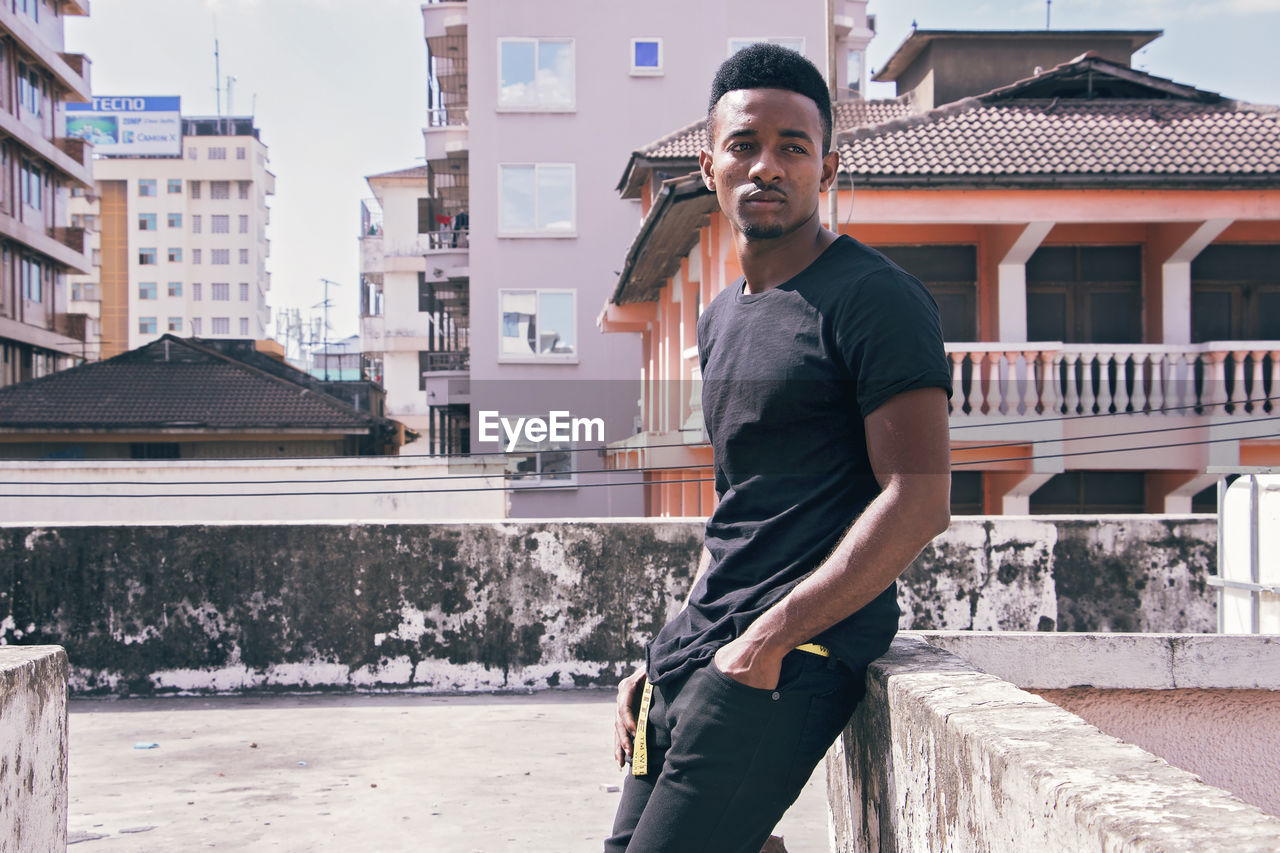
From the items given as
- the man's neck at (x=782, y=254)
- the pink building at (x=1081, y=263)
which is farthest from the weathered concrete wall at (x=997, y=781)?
the pink building at (x=1081, y=263)

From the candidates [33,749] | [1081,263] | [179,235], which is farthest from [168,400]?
[179,235]

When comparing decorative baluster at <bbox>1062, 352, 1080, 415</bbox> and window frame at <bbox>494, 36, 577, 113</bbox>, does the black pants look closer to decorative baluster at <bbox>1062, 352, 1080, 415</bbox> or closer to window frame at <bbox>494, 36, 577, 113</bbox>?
decorative baluster at <bbox>1062, 352, 1080, 415</bbox>

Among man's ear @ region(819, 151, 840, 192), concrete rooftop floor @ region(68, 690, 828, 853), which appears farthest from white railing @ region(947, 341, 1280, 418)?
man's ear @ region(819, 151, 840, 192)

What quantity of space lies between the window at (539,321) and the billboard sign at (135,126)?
71740 mm

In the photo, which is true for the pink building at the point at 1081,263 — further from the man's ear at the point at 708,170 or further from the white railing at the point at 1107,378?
the man's ear at the point at 708,170

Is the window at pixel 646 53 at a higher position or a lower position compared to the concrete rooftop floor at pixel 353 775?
higher

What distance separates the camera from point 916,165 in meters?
13.9

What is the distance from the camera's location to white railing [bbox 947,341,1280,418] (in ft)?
47.8

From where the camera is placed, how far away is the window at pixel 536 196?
1178 inches

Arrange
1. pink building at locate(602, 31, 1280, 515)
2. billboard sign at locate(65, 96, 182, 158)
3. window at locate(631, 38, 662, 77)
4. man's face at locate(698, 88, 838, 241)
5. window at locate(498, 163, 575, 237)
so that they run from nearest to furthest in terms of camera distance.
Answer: man's face at locate(698, 88, 838, 241) < pink building at locate(602, 31, 1280, 515) < window at locate(498, 163, 575, 237) < window at locate(631, 38, 662, 77) < billboard sign at locate(65, 96, 182, 158)

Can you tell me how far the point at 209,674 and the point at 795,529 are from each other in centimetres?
641

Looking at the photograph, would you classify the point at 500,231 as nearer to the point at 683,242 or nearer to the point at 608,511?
the point at 608,511

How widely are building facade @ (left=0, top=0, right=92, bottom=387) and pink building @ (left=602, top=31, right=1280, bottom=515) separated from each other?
32.2m

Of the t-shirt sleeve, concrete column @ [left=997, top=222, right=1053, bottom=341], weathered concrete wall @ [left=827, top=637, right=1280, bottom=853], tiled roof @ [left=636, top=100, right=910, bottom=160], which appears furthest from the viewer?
tiled roof @ [left=636, top=100, right=910, bottom=160]
